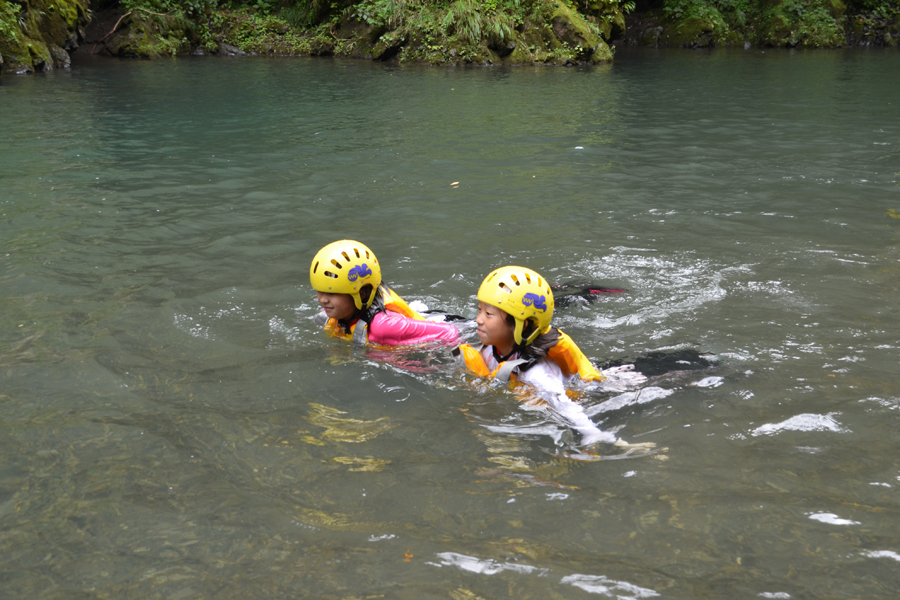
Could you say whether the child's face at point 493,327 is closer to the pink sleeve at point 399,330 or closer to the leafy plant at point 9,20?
the pink sleeve at point 399,330

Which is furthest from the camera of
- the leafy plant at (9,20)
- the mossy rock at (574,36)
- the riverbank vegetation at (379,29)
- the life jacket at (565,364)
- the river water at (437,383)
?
the mossy rock at (574,36)

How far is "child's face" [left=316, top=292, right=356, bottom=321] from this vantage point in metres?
5.59

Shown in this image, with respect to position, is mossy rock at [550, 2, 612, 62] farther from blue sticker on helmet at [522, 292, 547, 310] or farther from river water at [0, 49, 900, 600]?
blue sticker on helmet at [522, 292, 547, 310]

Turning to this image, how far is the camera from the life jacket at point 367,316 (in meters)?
5.85

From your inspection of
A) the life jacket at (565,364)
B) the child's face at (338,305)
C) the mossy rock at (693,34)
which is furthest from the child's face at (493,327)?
the mossy rock at (693,34)

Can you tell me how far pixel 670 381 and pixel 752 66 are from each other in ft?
85.4

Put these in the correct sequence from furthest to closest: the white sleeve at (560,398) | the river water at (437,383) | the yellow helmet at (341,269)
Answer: the yellow helmet at (341,269) → the white sleeve at (560,398) → the river water at (437,383)

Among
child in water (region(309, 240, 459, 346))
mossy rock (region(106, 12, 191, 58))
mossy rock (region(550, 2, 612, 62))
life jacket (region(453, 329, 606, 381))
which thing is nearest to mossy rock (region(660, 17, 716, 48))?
mossy rock (region(550, 2, 612, 62))

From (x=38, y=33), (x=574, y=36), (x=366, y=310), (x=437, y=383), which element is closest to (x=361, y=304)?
(x=366, y=310)

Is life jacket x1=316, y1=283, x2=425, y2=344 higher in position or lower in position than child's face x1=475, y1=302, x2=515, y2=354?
lower

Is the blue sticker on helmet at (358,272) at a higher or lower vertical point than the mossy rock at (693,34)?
lower

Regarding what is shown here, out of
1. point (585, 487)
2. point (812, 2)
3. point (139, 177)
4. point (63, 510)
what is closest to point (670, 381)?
point (585, 487)

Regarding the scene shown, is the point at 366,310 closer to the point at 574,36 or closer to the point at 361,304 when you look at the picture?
the point at 361,304

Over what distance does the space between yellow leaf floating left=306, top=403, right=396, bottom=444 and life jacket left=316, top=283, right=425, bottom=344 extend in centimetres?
105
